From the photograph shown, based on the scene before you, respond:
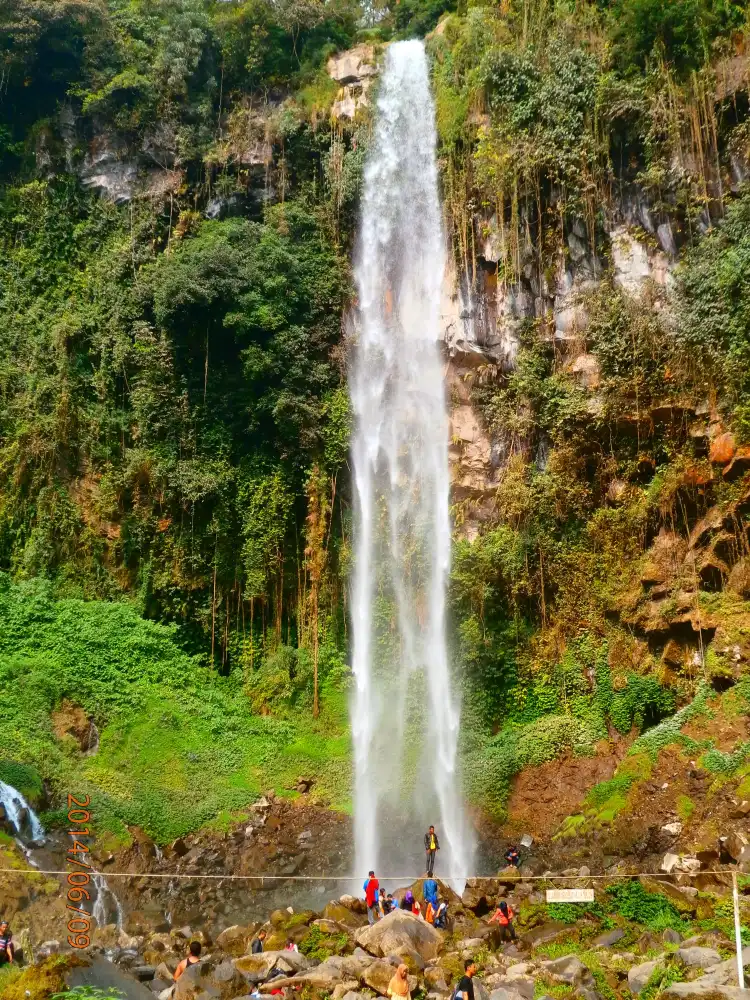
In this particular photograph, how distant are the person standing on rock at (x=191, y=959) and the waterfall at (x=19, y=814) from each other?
15.6 feet

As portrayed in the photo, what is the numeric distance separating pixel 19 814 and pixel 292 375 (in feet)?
35.9

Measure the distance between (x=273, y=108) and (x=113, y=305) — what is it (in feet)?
22.7

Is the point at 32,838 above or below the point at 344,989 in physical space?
above

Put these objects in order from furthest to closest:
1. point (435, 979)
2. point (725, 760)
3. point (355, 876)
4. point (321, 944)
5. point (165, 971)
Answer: point (355, 876), point (725, 760), point (321, 944), point (165, 971), point (435, 979)

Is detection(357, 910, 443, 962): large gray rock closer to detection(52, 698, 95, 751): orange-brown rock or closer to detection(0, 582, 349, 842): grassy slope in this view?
detection(0, 582, 349, 842): grassy slope

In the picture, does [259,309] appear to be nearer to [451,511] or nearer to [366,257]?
[366,257]

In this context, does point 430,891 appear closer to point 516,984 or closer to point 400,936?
point 400,936

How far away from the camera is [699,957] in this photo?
935 centimetres

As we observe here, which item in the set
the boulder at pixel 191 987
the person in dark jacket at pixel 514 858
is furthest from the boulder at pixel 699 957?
the boulder at pixel 191 987

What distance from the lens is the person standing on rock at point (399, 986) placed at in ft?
30.4

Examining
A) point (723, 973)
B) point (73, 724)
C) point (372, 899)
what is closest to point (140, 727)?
point (73, 724)

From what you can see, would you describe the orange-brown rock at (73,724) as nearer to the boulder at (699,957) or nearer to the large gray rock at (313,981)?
the large gray rock at (313,981)

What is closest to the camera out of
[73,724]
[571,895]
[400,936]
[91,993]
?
[91,993]

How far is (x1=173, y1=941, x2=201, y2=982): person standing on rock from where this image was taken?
10.7m
